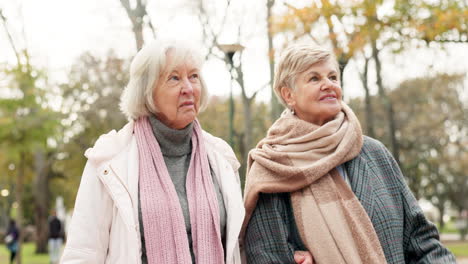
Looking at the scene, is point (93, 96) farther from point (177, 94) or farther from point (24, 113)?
point (177, 94)

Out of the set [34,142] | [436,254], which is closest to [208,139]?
[436,254]

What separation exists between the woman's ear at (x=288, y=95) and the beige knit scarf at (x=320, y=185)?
9cm

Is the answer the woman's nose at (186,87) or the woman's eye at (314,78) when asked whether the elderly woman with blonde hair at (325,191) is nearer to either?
the woman's eye at (314,78)

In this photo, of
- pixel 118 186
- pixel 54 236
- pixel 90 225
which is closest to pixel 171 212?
pixel 118 186

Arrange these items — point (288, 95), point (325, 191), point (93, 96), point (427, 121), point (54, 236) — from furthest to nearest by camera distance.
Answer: point (427, 121) → point (93, 96) → point (54, 236) → point (288, 95) → point (325, 191)

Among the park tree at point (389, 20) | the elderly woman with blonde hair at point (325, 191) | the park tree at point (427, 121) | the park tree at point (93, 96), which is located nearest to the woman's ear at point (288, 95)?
the elderly woman with blonde hair at point (325, 191)

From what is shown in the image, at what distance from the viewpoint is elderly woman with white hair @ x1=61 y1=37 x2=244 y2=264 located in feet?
8.86

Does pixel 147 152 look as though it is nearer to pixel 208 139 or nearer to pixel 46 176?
pixel 208 139

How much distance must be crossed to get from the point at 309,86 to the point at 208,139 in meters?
0.69

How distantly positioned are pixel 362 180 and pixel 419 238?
16.4 inches

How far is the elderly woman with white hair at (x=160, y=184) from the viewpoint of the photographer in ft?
8.86

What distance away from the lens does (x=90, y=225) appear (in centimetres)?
270

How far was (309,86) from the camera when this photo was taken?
300cm

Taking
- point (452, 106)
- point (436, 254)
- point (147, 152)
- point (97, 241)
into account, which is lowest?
point (452, 106)
